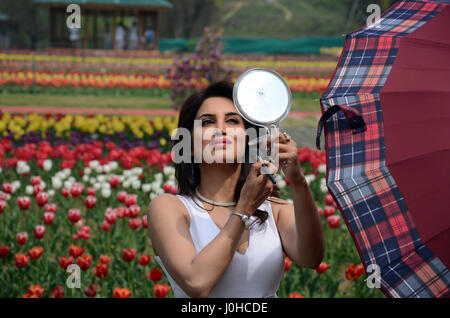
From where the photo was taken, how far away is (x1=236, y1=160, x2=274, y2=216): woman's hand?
187cm

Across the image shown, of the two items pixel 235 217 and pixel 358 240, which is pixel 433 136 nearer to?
pixel 358 240

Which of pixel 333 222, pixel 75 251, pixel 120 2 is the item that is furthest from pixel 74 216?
pixel 120 2

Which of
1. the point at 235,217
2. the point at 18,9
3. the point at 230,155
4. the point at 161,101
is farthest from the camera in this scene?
the point at 18,9

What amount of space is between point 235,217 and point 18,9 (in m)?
46.9

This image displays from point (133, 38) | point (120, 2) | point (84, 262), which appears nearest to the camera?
point (84, 262)

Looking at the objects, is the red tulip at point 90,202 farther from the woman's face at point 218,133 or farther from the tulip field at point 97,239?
the woman's face at point 218,133

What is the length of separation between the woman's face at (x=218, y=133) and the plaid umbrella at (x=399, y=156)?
1.26ft

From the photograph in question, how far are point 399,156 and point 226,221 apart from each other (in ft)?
2.19

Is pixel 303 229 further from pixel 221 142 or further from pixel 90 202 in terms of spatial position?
pixel 90 202

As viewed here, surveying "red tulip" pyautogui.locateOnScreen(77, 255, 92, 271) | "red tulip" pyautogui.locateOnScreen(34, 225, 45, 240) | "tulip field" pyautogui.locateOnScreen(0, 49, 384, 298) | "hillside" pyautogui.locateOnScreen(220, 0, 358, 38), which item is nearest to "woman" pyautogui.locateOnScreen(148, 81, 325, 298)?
"tulip field" pyautogui.locateOnScreen(0, 49, 384, 298)

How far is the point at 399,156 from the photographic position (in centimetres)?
191

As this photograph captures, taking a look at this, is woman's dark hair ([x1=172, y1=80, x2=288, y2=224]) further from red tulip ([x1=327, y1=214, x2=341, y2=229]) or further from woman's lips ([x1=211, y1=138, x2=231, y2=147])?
red tulip ([x1=327, y1=214, x2=341, y2=229])

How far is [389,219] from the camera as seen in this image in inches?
73.3

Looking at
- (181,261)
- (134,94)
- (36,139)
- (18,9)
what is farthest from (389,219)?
(18,9)
